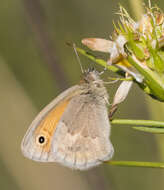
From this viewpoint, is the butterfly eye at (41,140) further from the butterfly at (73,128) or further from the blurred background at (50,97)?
the blurred background at (50,97)

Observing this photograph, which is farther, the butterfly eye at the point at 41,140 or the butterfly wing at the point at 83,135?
the butterfly eye at the point at 41,140

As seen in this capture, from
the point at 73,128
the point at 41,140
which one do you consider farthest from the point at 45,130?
the point at 73,128

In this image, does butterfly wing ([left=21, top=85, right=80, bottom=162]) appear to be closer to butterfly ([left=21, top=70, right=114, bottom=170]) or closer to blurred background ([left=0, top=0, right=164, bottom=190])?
butterfly ([left=21, top=70, right=114, bottom=170])

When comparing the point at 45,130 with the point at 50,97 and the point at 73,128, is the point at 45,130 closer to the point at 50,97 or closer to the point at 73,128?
the point at 73,128

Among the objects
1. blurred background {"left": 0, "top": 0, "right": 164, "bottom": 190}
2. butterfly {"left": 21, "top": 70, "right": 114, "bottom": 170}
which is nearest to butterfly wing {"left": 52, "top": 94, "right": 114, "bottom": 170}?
butterfly {"left": 21, "top": 70, "right": 114, "bottom": 170}

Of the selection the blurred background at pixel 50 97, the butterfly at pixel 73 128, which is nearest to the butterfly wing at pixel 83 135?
the butterfly at pixel 73 128

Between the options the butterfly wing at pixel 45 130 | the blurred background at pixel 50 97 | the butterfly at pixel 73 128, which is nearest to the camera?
the butterfly at pixel 73 128
